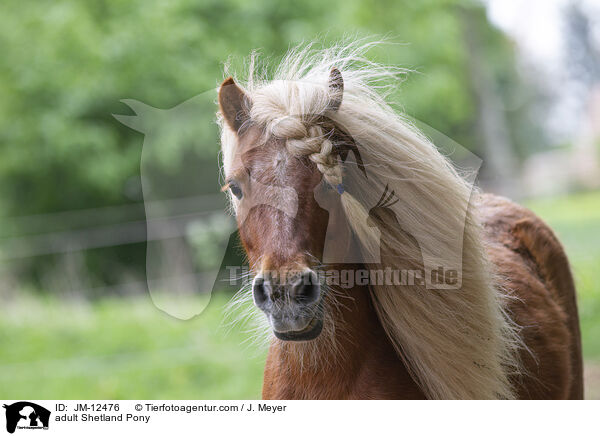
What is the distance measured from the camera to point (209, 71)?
26.5ft

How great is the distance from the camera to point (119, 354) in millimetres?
6586

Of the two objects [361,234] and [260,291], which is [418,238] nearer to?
[361,234]

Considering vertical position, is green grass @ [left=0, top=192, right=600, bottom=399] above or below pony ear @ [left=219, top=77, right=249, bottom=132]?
above

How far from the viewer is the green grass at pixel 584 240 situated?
6.41 m

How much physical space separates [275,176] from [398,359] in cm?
77

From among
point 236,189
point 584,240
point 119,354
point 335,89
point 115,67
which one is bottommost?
point 236,189

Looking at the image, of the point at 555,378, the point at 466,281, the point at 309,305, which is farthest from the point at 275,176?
the point at 555,378
